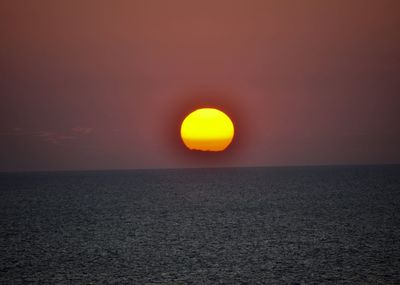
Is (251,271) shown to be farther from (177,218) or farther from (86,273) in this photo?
(177,218)

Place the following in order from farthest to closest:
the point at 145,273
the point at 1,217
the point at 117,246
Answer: the point at 1,217 → the point at 117,246 → the point at 145,273

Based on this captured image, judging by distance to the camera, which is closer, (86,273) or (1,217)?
(86,273)

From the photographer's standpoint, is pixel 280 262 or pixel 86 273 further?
pixel 280 262

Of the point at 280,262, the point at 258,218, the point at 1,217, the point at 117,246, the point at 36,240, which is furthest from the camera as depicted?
the point at 1,217

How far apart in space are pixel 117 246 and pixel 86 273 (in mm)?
6562

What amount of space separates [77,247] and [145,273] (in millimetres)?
8134

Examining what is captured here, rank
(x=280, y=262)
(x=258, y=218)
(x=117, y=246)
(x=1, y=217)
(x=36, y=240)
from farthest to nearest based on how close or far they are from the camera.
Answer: (x=1, y=217), (x=258, y=218), (x=36, y=240), (x=117, y=246), (x=280, y=262)

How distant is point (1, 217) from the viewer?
43.3 metres

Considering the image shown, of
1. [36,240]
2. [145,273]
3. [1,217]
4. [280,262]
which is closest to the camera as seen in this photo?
[145,273]

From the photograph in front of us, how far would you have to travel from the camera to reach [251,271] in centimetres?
1811

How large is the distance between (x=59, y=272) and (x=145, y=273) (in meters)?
3.73

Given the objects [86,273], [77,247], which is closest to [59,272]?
[86,273]

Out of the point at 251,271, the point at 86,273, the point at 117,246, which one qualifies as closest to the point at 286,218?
the point at 117,246

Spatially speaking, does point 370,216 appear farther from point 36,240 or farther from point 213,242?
point 36,240
